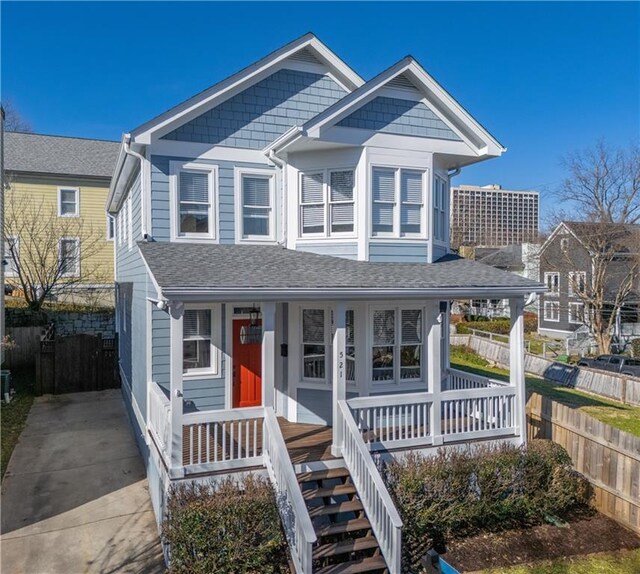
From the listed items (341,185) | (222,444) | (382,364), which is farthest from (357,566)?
(341,185)

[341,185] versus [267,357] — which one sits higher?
[341,185]

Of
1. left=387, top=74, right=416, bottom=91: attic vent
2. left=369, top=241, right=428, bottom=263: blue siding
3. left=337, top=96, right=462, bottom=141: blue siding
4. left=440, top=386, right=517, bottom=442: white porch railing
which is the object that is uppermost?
left=387, top=74, right=416, bottom=91: attic vent

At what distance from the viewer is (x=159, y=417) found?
26.1ft

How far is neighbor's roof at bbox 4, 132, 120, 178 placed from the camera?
941 inches

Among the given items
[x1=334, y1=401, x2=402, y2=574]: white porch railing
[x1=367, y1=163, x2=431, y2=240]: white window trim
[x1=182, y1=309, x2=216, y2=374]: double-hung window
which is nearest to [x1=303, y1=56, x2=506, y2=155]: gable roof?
[x1=367, y1=163, x2=431, y2=240]: white window trim

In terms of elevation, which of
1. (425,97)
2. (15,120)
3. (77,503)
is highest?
(15,120)

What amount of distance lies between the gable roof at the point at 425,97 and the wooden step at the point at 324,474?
6057 millimetres

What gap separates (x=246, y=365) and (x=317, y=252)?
2.83m

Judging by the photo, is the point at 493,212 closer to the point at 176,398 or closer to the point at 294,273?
the point at 294,273

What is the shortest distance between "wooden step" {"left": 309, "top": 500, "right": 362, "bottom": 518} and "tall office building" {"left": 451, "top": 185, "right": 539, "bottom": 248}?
203ft

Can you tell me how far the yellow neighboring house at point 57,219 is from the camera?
22.8m

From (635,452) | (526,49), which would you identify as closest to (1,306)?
(635,452)

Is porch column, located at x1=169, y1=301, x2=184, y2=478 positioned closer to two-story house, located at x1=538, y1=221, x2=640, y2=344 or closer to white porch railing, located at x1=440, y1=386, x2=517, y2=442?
white porch railing, located at x1=440, y1=386, x2=517, y2=442

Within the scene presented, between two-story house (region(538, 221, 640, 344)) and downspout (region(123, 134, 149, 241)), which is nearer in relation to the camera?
downspout (region(123, 134, 149, 241))
